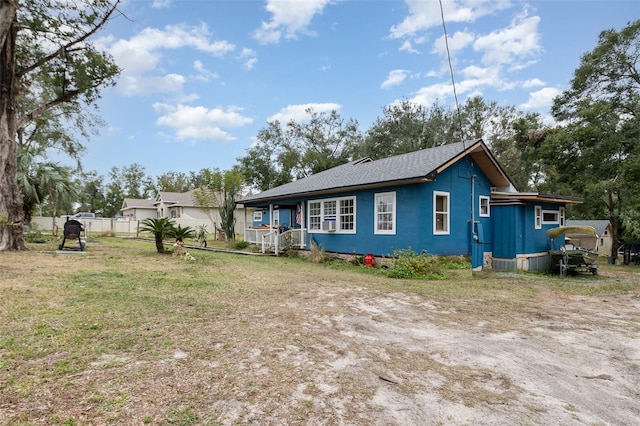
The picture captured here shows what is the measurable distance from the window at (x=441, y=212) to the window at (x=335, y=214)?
115 inches

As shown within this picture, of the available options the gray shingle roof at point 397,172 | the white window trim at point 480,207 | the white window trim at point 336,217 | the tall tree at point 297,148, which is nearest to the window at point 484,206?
the white window trim at point 480,207

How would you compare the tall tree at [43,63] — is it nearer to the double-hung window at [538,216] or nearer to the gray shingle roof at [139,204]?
the double-hung window at [538,216]

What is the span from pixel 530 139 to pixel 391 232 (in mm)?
14260

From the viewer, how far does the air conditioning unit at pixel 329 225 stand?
13.6 metres

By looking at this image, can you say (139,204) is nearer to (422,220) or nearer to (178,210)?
(178,210)

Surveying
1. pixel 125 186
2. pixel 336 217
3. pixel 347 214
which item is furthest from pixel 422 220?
pixel 125 186

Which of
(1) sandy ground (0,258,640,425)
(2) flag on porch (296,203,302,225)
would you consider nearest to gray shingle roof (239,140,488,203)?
(2) flag on porch (296,203,302,225)

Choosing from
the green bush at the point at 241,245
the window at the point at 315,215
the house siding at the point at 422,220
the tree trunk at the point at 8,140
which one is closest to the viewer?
the house siding at the point at 422,220

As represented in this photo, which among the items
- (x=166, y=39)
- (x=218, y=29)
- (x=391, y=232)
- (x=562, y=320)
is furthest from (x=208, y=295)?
(x=166, y=39)

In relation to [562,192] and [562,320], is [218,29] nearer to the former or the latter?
[562,320]

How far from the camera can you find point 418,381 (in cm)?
308

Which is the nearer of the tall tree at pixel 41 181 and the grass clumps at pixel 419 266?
the grass clumps at pixel 419 266

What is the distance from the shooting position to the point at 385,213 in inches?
463

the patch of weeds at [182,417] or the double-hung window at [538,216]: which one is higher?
the double-hung window at [538,216]
